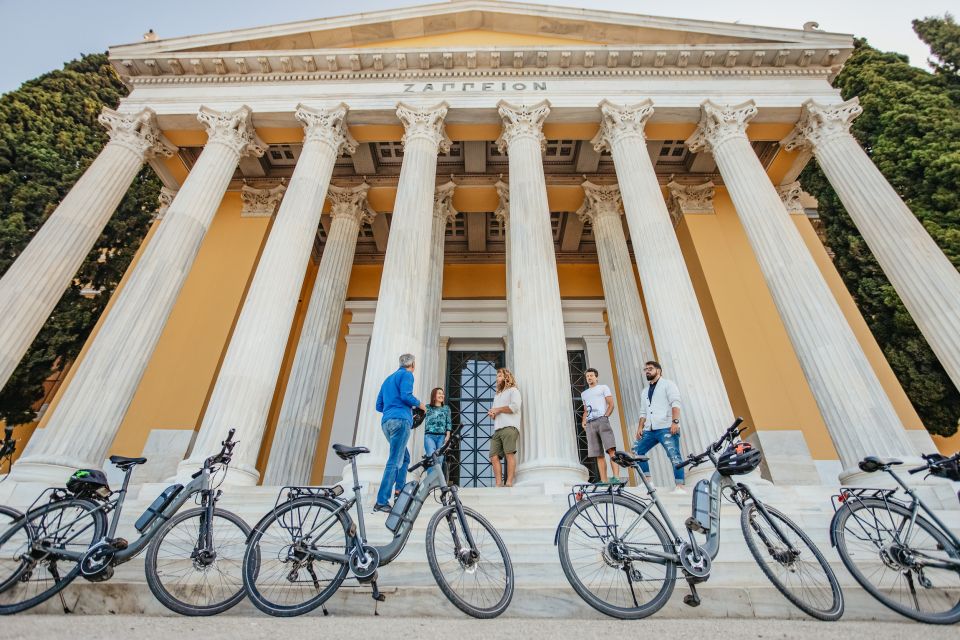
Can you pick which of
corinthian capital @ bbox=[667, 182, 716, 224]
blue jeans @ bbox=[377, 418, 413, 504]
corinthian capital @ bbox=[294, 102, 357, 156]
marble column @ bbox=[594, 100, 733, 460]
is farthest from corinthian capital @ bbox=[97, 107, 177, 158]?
corinthian capital @ bbox=[667, 182, 716, 224]

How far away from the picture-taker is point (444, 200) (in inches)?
552

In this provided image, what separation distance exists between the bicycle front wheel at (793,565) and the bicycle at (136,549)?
12.5 ft

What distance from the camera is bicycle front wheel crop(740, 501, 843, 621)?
11.3 ft

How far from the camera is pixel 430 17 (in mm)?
12820

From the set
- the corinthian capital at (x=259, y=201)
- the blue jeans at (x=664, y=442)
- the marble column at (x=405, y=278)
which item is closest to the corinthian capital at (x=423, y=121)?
the marble column at (x=405, y=278)

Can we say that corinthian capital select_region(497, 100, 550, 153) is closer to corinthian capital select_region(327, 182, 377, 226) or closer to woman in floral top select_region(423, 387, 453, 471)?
corinthian capital select_region(327, 182, 377, 226)

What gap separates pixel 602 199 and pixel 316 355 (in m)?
9.14

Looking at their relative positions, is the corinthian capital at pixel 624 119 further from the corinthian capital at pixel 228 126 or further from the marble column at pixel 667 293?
the corinthian capital at pixel 228 126

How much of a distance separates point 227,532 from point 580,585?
3.35 m

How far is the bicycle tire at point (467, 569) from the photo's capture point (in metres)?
3.23

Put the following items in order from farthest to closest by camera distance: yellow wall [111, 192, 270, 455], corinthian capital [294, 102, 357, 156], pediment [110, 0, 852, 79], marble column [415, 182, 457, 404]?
1. pediment [110, 0, 852, 79]
2. corinthian capital [294, 102, 357, 156]
3. yellow wall [111, 192, 270, 455]
4. marble column [415, 182, 457, 404]

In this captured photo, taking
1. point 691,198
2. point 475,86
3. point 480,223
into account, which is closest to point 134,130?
point 475,86

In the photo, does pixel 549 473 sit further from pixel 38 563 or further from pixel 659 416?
pixel 38 563

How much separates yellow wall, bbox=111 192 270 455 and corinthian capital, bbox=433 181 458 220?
4973mm
